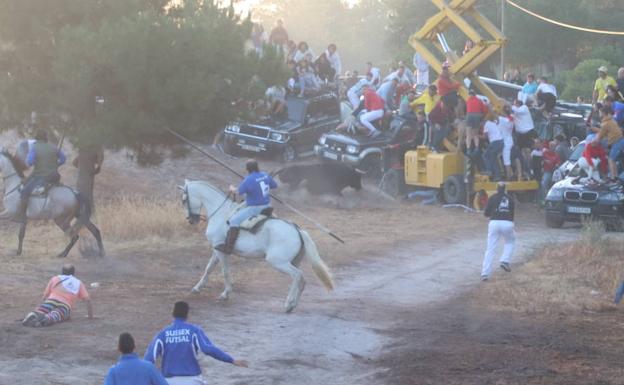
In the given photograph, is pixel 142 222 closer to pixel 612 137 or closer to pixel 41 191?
pixel 41 191

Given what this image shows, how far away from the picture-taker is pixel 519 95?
33469 mm

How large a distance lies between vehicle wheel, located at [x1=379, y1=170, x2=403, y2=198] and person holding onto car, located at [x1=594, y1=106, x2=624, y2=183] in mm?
6955

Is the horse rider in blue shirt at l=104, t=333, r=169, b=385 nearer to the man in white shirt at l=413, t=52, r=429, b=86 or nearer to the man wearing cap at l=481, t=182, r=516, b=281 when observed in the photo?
the man wearing cap at l=481, t=182, r=516, b=281

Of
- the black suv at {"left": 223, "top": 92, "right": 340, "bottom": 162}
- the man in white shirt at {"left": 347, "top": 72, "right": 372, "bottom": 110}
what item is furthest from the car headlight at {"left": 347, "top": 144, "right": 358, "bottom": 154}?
the man in white shirt at {"left": 347, "top": 72, "right": 372, "bottom": 110}

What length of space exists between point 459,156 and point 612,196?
557cm

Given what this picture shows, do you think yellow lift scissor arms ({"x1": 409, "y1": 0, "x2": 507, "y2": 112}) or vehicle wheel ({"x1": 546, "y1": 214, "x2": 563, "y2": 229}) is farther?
yellow lift scissor arms ({"x1": 409, "y1": 0, "x2": 507, "y2": 112})

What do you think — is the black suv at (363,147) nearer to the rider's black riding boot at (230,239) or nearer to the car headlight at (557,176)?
the car headlight at (557,176)

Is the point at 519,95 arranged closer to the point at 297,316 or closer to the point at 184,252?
the point at 184,252

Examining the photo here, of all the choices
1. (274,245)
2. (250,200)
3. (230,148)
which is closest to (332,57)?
(230,148)

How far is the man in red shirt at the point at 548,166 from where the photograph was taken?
3055 cm

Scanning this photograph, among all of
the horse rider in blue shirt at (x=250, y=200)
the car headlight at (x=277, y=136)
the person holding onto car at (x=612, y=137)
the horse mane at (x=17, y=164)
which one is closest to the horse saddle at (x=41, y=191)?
the horse mane at (x=17, y=164)

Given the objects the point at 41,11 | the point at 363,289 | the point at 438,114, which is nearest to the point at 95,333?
the point at 363,289

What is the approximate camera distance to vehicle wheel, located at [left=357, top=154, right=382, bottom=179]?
33531mm

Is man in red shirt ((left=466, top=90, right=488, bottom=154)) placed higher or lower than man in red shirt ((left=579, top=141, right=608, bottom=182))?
higher
